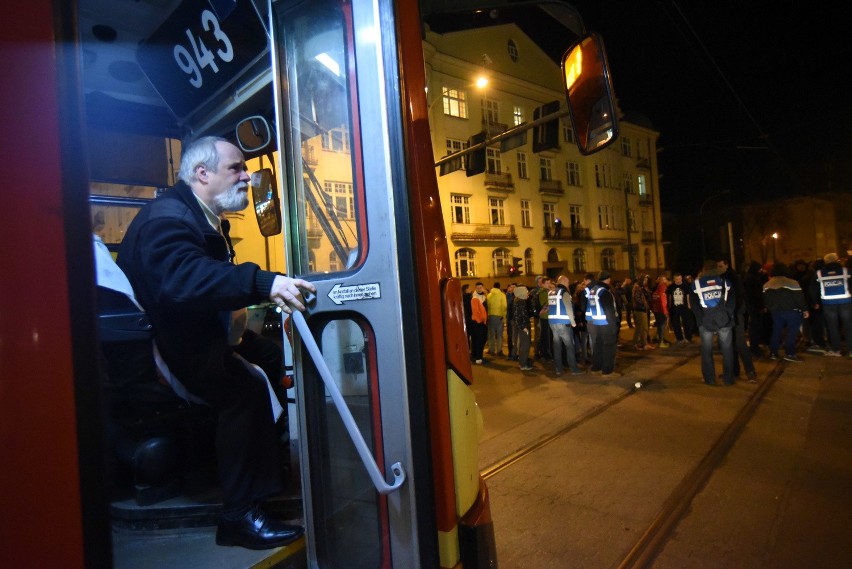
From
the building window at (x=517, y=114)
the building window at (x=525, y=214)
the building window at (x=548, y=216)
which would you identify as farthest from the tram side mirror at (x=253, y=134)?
the building window at (x=548, y=216)


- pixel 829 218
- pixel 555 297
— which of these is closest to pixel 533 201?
pixel 555 297

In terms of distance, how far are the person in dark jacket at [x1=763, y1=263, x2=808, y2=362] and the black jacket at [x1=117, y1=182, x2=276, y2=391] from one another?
9.34 m

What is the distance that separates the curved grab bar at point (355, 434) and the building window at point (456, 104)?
1070 inches

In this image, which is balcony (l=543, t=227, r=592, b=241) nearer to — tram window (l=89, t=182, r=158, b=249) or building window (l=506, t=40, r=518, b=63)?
building window (l=506, t=40, r=518, b=63)

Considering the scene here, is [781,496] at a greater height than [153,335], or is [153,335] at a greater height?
[153,335]

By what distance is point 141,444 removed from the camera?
2068 millimetres

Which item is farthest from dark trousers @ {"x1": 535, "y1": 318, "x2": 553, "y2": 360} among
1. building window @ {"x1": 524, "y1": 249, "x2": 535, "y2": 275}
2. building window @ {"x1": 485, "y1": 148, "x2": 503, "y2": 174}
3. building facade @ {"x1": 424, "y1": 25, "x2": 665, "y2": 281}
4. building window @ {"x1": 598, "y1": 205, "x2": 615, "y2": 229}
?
building window @ {"x1": 598, "y1": 205, "x2": 615, "y2": 229}

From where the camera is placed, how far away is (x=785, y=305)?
8133 millimetres

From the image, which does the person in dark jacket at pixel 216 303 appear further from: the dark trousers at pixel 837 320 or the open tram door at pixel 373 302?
the dark trousers at pixel 837 320

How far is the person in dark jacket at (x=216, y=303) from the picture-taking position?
154cm

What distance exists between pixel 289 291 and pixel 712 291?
6.86 m

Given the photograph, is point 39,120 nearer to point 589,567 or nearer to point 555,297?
point 589,567

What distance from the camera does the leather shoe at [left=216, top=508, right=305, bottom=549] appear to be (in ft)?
5.53

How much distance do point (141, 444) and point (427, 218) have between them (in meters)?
1.64
